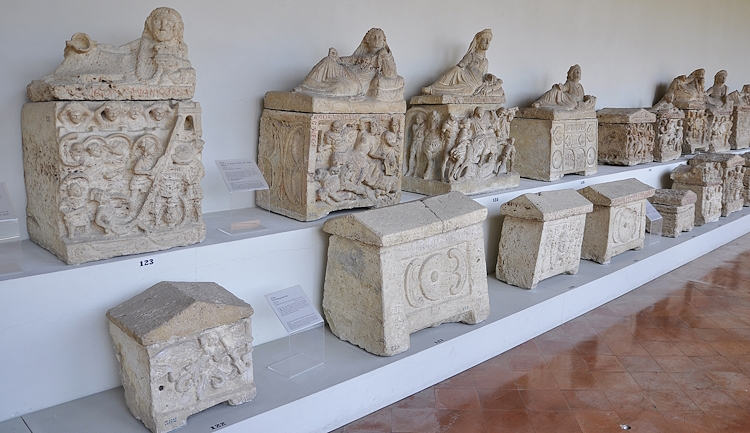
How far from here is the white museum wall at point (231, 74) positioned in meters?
2.91

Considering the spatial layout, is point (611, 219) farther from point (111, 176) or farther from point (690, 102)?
point (111, 176)

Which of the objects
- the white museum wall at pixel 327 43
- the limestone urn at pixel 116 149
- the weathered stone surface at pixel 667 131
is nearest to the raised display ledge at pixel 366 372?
the limestone urn at pixel 116 149

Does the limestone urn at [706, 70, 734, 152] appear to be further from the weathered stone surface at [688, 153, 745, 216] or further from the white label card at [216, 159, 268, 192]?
the white label card at [216, 159, 268, 192]

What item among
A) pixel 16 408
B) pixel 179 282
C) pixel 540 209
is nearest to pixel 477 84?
pixel 540 209

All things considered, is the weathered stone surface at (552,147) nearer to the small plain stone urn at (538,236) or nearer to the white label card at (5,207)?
the small plain stone urn at (538,236)

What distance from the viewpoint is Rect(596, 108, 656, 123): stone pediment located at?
721 centimetres

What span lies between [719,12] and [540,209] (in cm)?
822

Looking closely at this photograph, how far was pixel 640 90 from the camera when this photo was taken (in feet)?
29.4

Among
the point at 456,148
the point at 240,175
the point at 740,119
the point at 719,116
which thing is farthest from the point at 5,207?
the point at 740,119

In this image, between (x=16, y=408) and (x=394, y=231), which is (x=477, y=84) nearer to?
(x=394, y=231)

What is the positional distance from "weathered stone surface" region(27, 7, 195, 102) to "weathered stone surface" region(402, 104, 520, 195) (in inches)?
93.6

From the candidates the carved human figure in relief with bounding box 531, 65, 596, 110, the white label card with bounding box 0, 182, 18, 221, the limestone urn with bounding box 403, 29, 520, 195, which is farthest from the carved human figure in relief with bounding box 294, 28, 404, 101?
the carved human figure in relief with bounding box 531, 65, 596, 110

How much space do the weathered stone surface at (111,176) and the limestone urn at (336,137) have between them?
33.1 inches

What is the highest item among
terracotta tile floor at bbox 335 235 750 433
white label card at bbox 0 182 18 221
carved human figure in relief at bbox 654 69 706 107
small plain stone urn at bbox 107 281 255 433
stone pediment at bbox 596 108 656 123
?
carved human figure in relief at bbox 654 69 706 107
